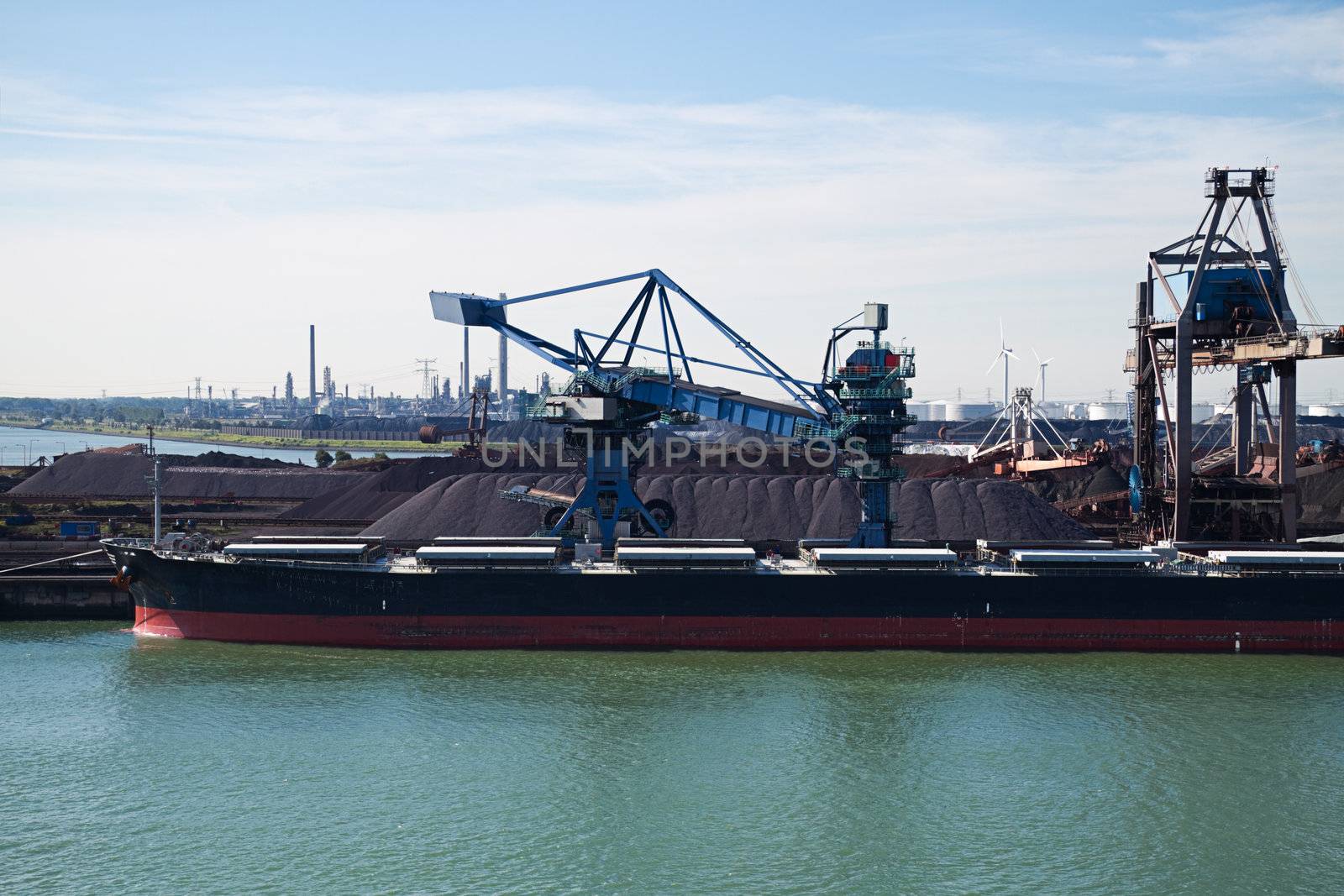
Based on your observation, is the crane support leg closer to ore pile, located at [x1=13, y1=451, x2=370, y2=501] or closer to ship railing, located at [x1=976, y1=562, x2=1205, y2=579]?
ship railing, located at [x1=976, y1=562, x2=1205, y2=579]

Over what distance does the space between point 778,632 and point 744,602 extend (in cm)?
176

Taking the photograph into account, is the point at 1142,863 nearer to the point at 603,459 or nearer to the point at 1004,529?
the point at 603,459

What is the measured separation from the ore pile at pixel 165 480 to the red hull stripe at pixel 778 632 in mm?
56758

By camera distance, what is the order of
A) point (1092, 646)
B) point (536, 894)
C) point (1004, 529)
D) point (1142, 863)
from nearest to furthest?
point (536, 894) → point (1142, 863) → point (1092, 646) → point (1004, 529)

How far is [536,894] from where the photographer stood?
76.1 feet

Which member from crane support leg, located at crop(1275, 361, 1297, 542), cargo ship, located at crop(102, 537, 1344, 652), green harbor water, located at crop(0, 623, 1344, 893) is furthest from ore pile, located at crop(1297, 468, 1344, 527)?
green harbor water, located at crop(0, 623, 1344, 893)

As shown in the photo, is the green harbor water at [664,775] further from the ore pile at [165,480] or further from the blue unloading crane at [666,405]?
the ore pile at [165,480]

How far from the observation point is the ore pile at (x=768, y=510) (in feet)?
198

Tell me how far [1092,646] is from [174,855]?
108 ft

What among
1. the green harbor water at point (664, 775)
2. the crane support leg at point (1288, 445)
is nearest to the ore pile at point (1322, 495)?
the crane support leg at point (1288, 445)

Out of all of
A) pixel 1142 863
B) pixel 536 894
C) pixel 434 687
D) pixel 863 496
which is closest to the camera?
pixel 536 894

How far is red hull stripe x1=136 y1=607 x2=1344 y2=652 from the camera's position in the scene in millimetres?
42375

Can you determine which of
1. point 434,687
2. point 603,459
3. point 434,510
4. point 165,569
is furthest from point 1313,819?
point 434,510

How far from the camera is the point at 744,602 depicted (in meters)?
42.5
